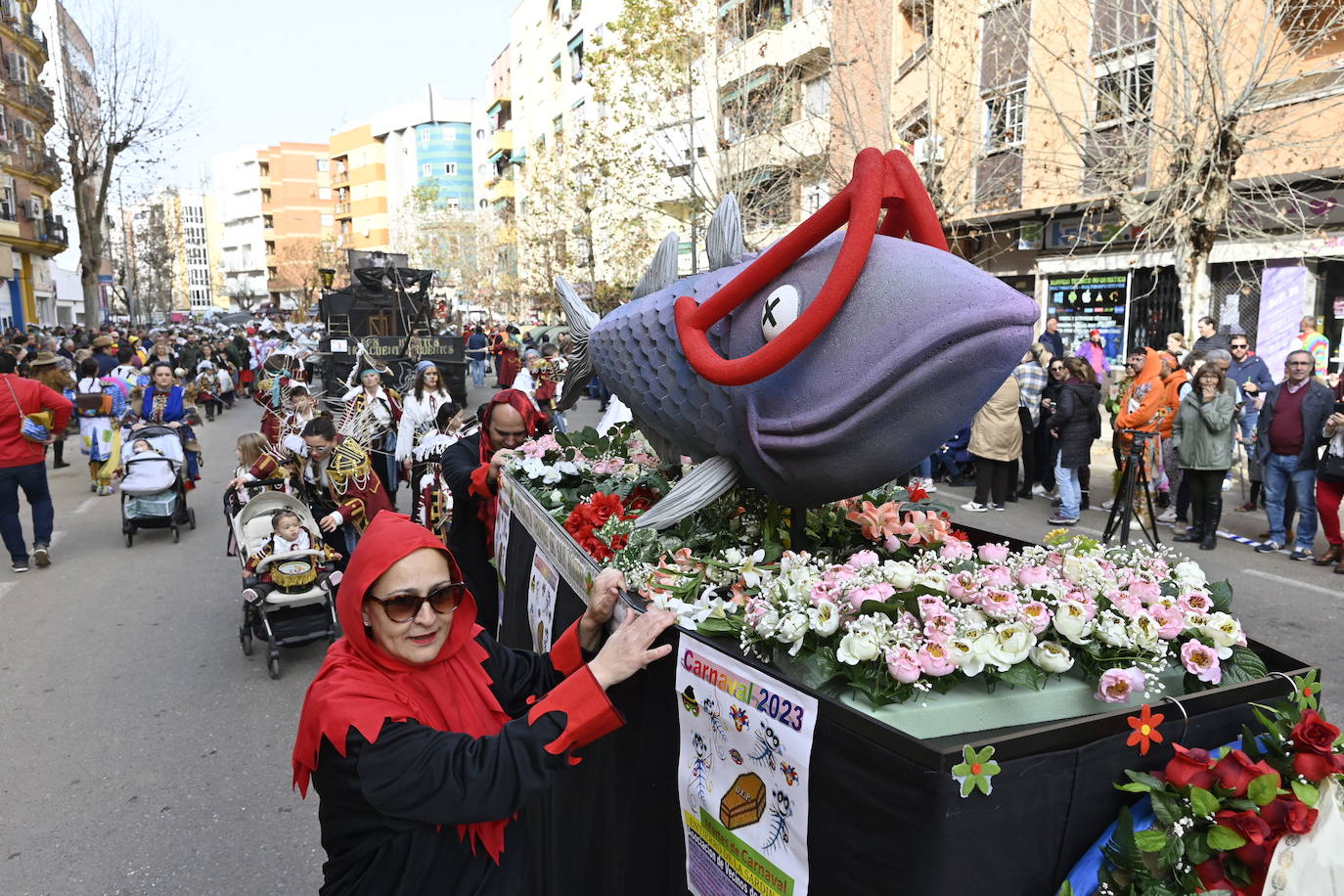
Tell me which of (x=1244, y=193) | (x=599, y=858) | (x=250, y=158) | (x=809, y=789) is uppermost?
(x=250, y=158)

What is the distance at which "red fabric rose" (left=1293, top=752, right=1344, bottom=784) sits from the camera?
5.30 feet

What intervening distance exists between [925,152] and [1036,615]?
14.2 metres

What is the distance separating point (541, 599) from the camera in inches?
136

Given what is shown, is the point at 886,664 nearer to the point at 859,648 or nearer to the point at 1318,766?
the point at 859,648

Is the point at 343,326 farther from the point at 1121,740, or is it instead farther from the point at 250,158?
the point at 250,158

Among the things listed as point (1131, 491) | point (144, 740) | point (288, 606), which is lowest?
point (144, 740)

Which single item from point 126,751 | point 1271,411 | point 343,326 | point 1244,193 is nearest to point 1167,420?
point 1271,411

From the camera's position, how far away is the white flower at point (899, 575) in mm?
2062

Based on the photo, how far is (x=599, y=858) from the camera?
259 centimetres

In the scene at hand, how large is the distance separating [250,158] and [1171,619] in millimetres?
101825

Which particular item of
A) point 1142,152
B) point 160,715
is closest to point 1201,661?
point 160,715

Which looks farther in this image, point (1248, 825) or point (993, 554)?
point (993, 554)

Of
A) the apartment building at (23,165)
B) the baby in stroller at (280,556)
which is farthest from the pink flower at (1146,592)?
the apartment building at (23,165)

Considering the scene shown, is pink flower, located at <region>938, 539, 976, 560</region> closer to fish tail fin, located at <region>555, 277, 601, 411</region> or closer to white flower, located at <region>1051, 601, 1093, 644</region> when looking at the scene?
white flower, located at <region>1051, 601, 1093, 644</region>
